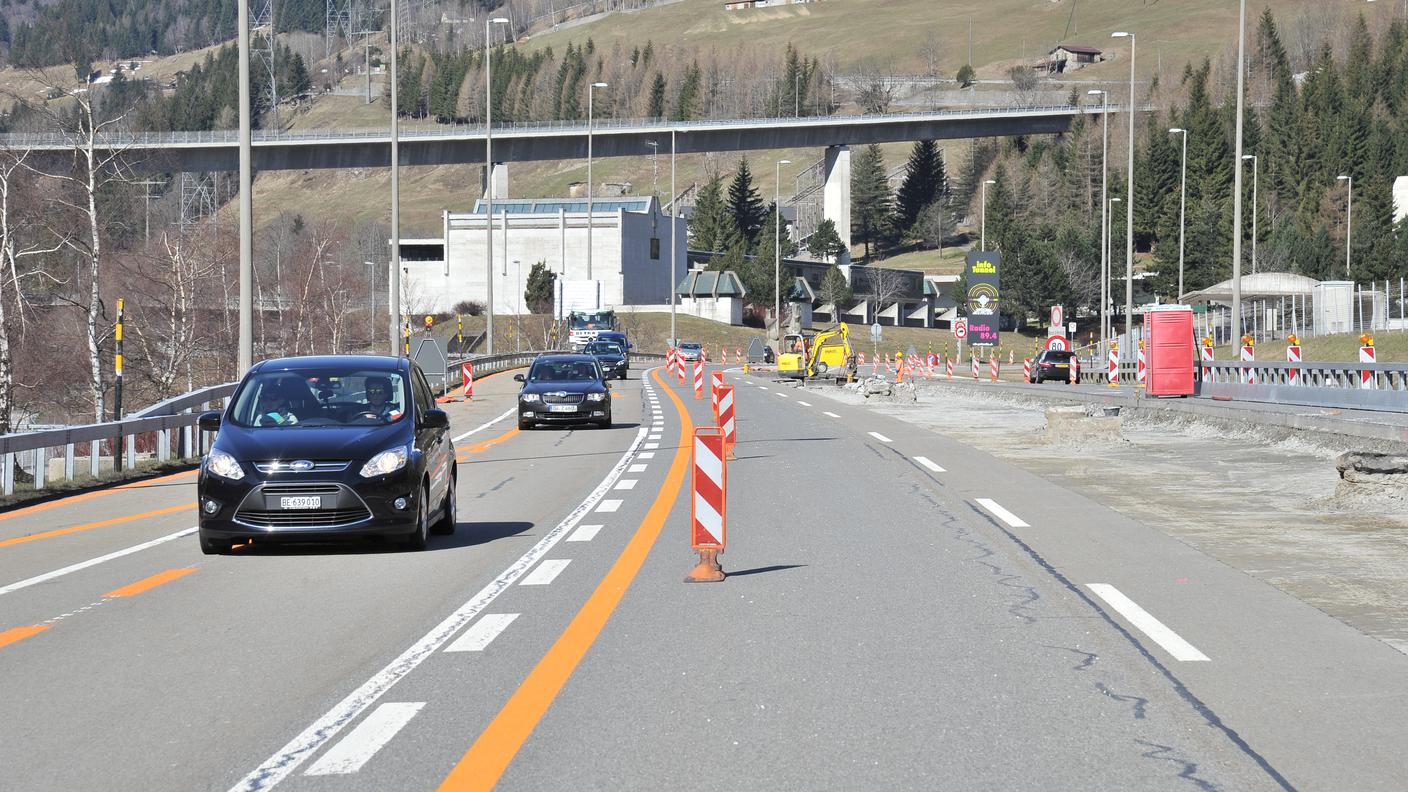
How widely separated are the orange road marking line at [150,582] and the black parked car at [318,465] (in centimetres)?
47

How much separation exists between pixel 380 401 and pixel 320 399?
1.60 ft

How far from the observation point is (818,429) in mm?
30078

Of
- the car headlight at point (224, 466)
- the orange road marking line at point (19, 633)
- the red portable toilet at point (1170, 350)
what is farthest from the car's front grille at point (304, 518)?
the red portable toilet at point (1170, 350)

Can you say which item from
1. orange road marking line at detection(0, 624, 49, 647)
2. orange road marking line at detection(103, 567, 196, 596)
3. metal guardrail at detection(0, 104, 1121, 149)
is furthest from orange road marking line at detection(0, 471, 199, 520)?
metal guardrail at detection(0, 104, 1121, 149)

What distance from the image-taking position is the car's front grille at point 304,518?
11961 millimetres

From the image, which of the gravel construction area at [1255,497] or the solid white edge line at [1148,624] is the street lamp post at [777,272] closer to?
the gravel construction area at [1255,497]

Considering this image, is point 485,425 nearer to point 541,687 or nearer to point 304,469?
point 304,469

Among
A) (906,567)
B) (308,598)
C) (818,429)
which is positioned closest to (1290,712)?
(906,567)

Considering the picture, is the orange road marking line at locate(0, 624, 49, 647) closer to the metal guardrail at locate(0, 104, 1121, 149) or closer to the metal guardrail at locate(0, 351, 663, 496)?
the metal guardrail at locate(0, 351, 663, 496)

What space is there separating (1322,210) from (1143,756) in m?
Answer: 127

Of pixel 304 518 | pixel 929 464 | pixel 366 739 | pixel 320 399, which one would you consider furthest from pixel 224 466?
pixel 929 464

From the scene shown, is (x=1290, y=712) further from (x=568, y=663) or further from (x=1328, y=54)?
(x=1328, y=54)

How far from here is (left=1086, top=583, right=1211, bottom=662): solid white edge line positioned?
8.19 meters

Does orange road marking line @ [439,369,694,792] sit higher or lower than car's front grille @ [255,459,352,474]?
lower
